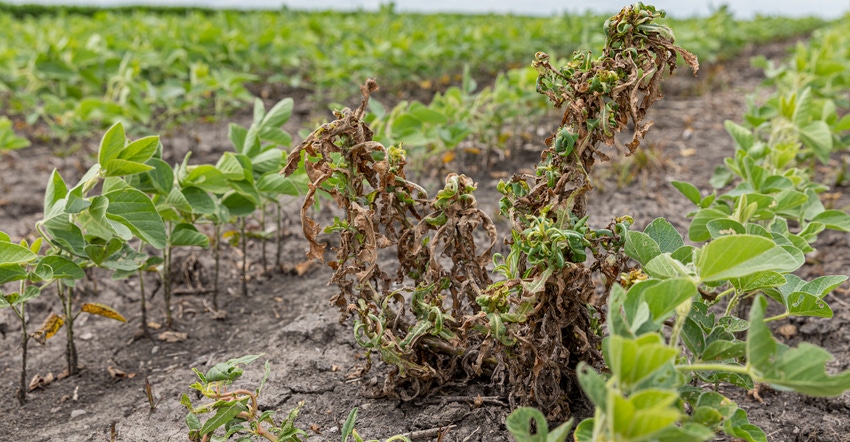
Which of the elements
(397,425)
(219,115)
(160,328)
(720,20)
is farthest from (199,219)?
(720,20)

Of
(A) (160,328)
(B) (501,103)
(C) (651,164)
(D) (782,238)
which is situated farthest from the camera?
(C) (651,164)

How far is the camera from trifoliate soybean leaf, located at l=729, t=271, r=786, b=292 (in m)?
1.25

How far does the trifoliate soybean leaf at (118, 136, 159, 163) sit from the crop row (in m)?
1.84

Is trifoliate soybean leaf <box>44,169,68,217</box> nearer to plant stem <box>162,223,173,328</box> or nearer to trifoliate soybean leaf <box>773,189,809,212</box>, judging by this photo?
plant stem <box>162,223,173,328</box>

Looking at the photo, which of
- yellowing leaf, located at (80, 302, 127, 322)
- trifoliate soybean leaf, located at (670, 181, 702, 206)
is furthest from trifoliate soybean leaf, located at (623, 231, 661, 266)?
yellowing leaf, located at (80, 302, 127, 322)

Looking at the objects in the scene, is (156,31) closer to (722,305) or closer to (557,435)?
(722,305)

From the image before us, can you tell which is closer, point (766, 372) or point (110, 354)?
point (766, 372)

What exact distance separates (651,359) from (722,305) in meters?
1.67

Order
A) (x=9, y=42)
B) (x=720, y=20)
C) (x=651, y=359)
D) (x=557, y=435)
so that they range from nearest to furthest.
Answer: (x=651, y=359) → (x=557, y=435) → (x=9, y=42) → (x=720, y=20)

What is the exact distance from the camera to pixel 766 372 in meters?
0.96

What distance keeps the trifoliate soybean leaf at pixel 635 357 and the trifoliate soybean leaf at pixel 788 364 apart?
14cm

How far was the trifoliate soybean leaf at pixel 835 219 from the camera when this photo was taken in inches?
74.6

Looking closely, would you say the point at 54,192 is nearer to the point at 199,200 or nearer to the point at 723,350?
the point at 199,200

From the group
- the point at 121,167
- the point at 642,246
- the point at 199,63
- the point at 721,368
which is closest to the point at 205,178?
the point at 121,167
